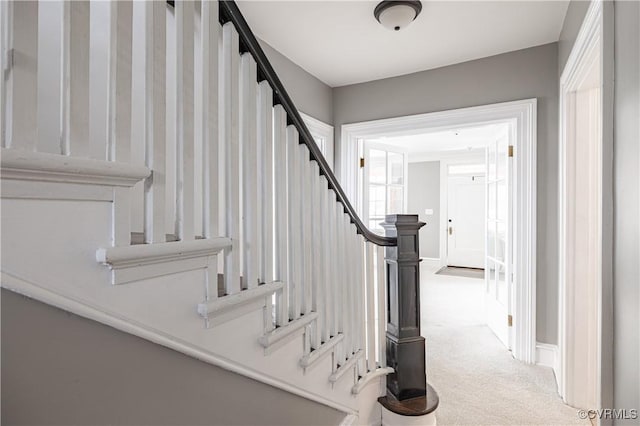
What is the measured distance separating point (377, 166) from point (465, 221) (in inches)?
174

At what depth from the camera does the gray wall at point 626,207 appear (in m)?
1.03

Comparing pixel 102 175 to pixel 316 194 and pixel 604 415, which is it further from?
pixel 604 415

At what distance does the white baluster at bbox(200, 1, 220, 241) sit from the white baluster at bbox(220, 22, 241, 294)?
40 mm

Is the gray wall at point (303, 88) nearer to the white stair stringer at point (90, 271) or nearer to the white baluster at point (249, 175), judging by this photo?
the white baluster at point (249, 175)

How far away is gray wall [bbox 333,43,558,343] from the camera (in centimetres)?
261

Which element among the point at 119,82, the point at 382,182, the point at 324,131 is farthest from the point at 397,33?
the point at 119,82

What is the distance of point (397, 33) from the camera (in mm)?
2484

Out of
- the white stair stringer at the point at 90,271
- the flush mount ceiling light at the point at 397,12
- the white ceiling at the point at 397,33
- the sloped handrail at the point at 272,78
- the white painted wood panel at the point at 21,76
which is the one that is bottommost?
the white stair stringer at the point at 90,271

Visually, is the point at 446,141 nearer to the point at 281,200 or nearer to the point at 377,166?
the point at 377,166

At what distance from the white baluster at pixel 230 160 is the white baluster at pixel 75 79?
15.1 inches

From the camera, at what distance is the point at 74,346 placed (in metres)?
0.60

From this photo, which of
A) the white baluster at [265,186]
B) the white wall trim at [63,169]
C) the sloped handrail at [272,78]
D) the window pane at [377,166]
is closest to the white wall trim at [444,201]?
the window pane at [377,166]

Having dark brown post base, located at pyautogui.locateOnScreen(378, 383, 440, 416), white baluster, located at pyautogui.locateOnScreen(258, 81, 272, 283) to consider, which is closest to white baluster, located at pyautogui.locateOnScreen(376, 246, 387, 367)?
dark brown post base, located at pyautogui.locateOnScreen(378, 383, 440, 416)

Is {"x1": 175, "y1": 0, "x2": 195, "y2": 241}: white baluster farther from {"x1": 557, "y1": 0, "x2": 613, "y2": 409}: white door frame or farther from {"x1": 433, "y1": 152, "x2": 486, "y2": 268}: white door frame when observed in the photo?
{"x1": 433, "y1": 152, "x2": 486, "y2": 268}: white door frame
